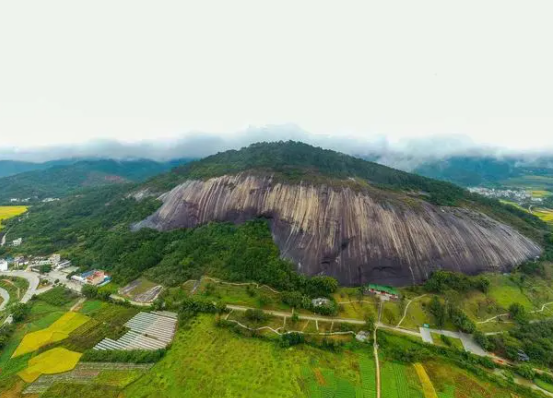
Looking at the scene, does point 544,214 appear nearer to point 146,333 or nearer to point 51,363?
point 146,333

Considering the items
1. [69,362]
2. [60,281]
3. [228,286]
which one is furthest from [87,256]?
[228,286]

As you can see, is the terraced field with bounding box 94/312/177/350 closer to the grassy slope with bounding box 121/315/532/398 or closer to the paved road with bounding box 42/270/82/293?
the grassy slope with bounding box 121/315/532/398

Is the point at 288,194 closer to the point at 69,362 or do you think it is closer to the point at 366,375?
the point at 366,375

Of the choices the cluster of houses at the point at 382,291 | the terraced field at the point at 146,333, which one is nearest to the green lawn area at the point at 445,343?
the cluster of houses at the point at 382,291

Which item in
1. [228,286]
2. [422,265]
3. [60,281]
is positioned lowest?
[60,281]

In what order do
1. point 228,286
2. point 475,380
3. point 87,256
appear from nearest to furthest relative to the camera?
1. point 475,380
2. point 228,286
3. point 87,256

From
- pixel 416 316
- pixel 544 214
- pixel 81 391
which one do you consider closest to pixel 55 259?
pixel 81 391

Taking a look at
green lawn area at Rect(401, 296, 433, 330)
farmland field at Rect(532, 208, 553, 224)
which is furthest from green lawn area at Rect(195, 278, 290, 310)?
farmland field at Rect(532, 208, 553, 224)
